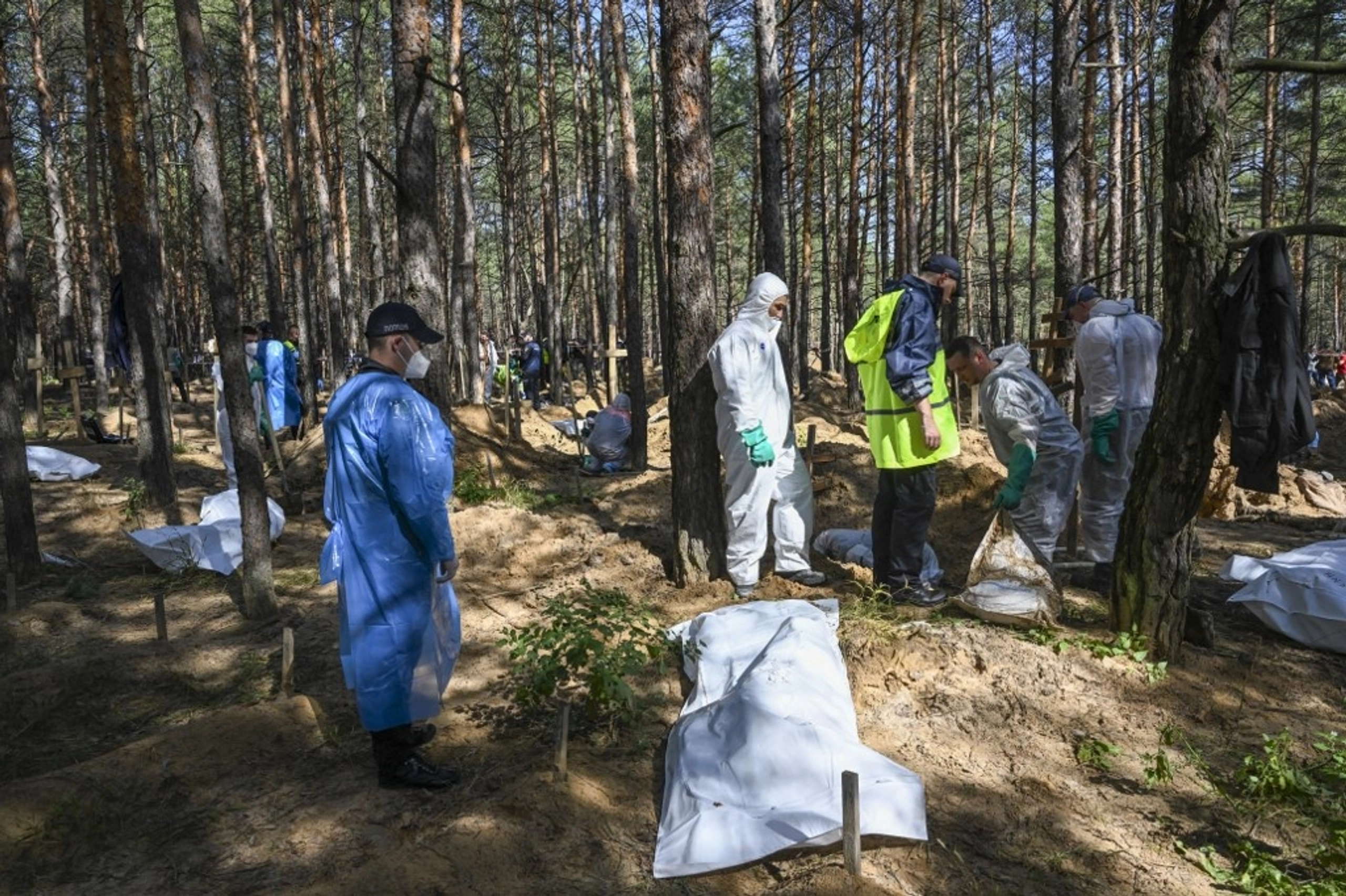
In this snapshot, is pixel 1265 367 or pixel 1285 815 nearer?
pixel 1285 815

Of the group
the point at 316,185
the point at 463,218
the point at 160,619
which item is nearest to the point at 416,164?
the point at 160,619

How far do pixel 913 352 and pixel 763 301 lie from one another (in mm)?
984

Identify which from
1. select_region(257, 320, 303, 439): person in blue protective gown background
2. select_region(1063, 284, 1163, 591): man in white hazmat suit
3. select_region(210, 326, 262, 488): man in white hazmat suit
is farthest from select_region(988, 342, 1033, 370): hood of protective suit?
select_region(257, 320, 303, 439): person in blue protective gown background


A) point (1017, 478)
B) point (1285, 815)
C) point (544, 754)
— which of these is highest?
point (1017, 478)

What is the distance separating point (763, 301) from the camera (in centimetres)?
532

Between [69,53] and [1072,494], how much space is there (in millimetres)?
27707

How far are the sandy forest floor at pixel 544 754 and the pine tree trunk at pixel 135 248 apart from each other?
256 centimetres

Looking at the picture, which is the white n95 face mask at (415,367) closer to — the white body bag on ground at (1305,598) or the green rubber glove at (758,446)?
the green rubber glove at (758,446)

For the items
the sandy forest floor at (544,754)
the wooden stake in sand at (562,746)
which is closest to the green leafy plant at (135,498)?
the sandy forest floor at (544,754)

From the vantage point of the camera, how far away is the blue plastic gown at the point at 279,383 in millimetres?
9430

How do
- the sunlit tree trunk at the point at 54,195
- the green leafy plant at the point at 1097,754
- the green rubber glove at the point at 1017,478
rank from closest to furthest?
the green leafy plant at the point at 1097,754, the green rubber glove at the point at 1017,478, the sunlit tree trunk at the point at 54,195

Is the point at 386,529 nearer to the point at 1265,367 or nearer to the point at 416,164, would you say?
the point at 1265,367

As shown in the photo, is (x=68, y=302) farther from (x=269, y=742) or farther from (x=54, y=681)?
(x=269, y=742)

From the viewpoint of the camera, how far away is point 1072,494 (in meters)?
5.42
